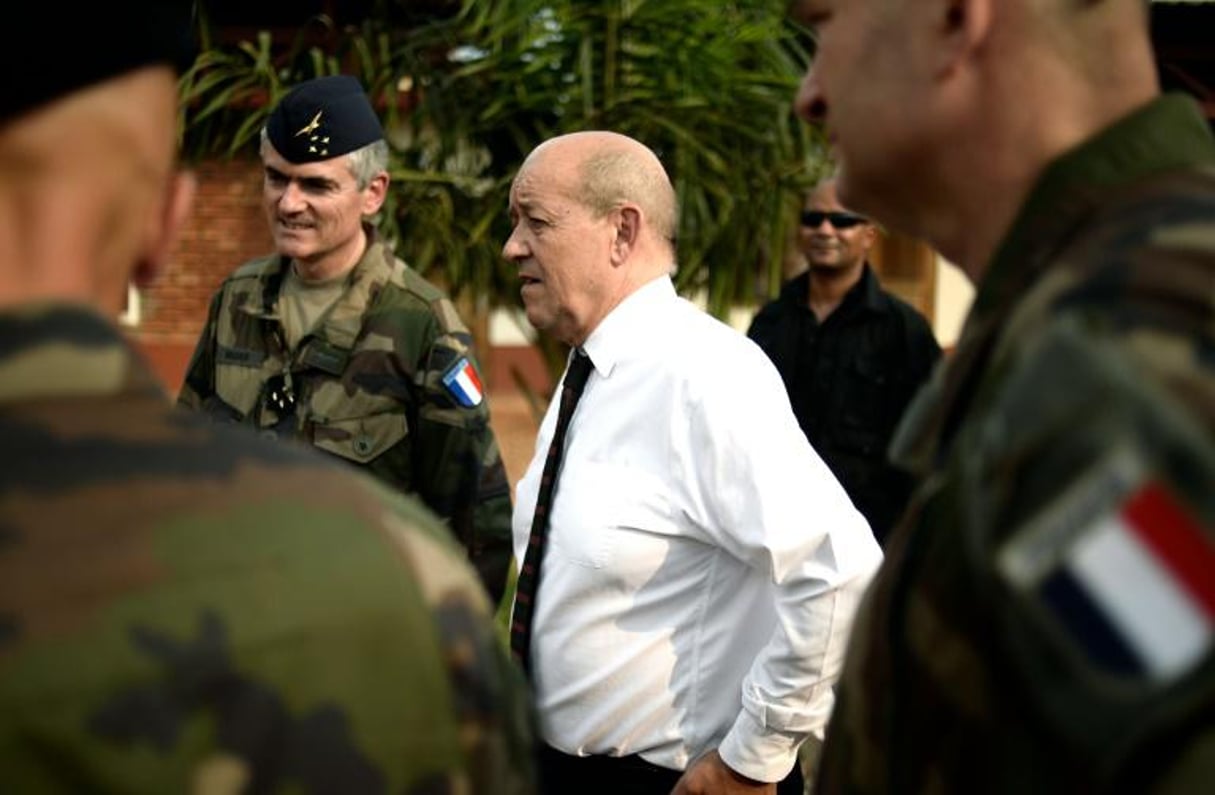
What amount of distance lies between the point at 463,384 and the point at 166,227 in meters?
2.35

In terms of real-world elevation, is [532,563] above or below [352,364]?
above

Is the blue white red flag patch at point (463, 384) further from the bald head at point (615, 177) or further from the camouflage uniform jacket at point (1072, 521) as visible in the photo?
the camouflage uniform jacket at point (1072, 521)

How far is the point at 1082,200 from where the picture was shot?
4.04 feet

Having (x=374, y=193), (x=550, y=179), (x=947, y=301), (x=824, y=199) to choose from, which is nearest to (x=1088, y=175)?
(x=550, y=179)

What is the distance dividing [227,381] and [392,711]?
266 centimetres

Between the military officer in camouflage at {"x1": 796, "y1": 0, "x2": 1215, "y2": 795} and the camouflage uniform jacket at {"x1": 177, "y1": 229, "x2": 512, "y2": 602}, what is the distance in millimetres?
2088

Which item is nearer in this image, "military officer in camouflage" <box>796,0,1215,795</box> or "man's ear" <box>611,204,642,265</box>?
"military officer in camouflage" <box>796,0,1215,795</box>

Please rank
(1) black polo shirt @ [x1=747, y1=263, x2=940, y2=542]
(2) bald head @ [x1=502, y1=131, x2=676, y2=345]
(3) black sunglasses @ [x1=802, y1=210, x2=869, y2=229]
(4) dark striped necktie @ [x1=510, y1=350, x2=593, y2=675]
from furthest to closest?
(3) black sunglasses @ [x1=802, y1=210, x2=869, y2=229]
(1) black polo shirt @ [x1=747, y1=263, x2=940, y2=542]
(2) bald head @ [x1=502, y1=131, x2=676, y2=345]
(4) dark striped necktie @ [x1=510, y1=350, x2=593, y2=675]

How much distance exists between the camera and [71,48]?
104cm

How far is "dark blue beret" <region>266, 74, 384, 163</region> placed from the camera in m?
3.79

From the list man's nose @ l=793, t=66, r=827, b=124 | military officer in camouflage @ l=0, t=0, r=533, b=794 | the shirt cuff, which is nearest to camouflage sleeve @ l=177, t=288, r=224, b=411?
the shirt cuff

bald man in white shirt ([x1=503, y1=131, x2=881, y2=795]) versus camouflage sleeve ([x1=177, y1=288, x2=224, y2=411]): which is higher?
bald man in white shirt ([x1=503, y1=131, x2=881, y2=795])

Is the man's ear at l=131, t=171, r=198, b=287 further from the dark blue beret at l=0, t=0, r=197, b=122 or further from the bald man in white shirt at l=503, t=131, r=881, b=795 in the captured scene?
the bald man in white shirt at l=503, t=131, r=881, b=795

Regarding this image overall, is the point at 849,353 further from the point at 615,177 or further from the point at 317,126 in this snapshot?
the point at 615,177
